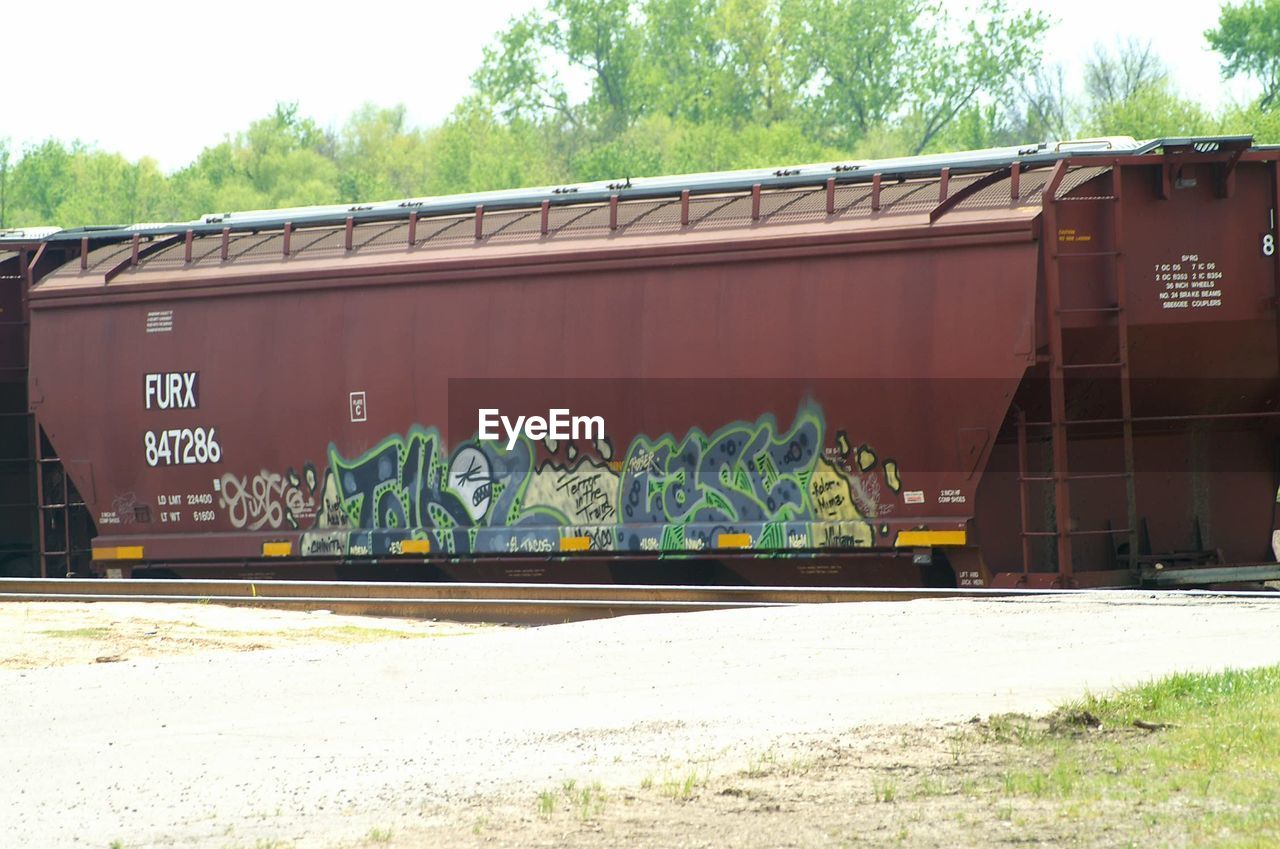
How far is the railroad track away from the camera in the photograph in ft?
40.9

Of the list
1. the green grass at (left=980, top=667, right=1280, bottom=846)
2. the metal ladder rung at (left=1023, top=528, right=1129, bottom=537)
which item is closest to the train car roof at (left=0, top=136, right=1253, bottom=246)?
the metal ladder rung at (left=1023, top=528, right=1129, bottom=537)

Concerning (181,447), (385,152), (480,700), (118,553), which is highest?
(385,152)

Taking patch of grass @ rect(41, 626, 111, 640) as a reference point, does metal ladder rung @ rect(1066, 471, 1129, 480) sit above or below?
above

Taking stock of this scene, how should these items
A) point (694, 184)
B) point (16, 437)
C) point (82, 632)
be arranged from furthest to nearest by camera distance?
point (16, 437), point (694, 184), point (82, 632)

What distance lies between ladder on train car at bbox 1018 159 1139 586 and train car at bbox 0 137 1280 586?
0.03 metres

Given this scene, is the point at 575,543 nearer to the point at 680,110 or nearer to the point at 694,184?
the point at 694,184

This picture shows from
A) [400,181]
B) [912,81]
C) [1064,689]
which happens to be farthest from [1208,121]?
[1064,689]

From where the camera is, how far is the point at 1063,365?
12.4 meters

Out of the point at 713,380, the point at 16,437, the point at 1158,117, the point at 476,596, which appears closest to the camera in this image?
the point at 476,596

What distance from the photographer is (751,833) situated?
592cm

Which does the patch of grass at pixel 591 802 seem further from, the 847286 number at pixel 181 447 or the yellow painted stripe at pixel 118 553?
the yellow painted stripe at pixel 118 553

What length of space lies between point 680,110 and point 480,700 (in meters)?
63.1

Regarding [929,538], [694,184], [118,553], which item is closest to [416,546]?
[118,553]

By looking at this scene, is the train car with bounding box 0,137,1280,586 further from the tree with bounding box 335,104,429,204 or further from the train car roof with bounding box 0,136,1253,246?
the tree with bounding box 335,104,429,204
